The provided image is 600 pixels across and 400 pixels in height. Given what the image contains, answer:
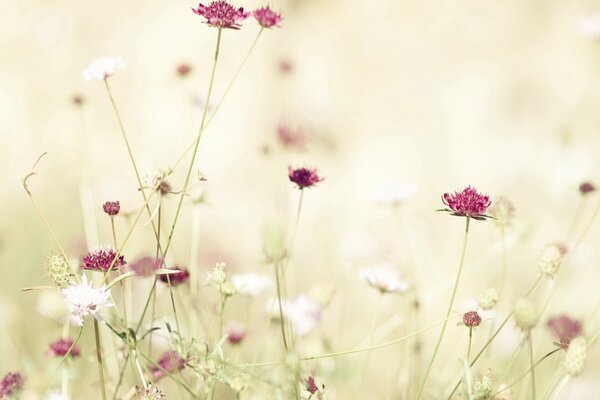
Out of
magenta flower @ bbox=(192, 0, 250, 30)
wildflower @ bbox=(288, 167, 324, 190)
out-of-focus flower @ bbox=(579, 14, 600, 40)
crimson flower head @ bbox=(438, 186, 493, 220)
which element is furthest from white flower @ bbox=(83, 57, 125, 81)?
out-of-focus flower @ bbox=(579, 14, 600, 40)

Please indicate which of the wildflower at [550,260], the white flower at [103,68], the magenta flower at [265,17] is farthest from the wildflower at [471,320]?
the white flower at [103,68]

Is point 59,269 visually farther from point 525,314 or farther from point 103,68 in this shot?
point 525,314

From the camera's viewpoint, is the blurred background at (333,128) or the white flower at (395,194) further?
the blurred background at (333,128)

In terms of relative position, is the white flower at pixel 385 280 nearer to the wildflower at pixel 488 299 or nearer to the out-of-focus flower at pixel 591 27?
the wildflower at pixel 488 299

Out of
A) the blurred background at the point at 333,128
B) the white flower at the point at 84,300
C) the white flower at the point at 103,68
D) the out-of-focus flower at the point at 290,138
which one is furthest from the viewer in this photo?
the blurred background at the point at 333,128

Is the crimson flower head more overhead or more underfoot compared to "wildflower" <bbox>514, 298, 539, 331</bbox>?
more overhead

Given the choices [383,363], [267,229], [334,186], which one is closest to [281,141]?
[334,186]

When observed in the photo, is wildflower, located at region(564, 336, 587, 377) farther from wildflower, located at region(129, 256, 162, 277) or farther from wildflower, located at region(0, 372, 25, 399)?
wildflower, located at region(0, 372, 25, 399)
